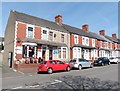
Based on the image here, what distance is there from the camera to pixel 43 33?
2581 centimetres

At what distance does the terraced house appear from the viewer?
22.2m

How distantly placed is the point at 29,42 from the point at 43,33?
403 cm

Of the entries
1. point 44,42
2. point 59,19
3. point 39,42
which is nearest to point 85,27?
point 59,19

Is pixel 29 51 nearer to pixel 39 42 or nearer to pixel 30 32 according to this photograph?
pixel 39 42

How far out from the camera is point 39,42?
23609 mm

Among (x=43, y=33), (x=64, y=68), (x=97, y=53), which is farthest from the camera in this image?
(x=97, y=53)

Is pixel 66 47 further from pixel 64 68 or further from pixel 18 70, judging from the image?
pixel 18 70

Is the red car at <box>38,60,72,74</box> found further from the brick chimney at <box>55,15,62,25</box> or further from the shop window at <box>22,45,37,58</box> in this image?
the brick chimney at <box>55,15,62,25</box>

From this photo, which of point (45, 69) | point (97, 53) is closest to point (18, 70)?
point (45, 69)

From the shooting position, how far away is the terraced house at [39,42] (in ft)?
72.9

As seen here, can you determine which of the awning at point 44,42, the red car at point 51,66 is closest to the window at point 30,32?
the awning at point 44,42

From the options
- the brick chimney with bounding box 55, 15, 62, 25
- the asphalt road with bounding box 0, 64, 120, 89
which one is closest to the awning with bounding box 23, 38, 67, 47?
the brick chimney with bounding box 55, 15, 62, 25

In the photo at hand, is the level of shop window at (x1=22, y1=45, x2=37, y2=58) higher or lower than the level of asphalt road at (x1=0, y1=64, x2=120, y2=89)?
higher

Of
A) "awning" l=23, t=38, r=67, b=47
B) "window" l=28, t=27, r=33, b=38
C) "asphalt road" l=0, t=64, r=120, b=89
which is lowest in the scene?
"asphalt road" l=0, t=64, r=120, b=89
